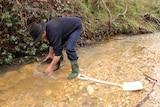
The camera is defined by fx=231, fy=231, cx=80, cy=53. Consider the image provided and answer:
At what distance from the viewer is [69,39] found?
409 cm

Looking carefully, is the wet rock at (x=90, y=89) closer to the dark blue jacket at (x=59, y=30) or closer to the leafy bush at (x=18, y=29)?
the dark blue jacket at (x=59, y=30)

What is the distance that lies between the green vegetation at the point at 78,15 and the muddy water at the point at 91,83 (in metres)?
0.46

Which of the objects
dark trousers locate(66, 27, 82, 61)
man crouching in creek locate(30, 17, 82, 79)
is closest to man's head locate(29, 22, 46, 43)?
man crouching in creek locate(30, 17, 82, 79)

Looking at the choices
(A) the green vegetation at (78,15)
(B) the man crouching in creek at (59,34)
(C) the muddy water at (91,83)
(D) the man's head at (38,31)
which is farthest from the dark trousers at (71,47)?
(A) the green vegetation at (78,15)

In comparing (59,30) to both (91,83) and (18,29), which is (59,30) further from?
(18,29)

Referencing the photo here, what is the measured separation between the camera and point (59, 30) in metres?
3.85

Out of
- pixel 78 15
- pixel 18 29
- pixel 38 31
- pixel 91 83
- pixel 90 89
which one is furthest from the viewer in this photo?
pixel 78 15

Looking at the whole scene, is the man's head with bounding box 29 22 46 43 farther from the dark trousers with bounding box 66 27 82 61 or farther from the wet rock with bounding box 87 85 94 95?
the wet rock with bounding box 87 85 94 95

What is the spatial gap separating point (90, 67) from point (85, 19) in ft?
6.70

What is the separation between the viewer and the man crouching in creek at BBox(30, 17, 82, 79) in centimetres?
A: 368

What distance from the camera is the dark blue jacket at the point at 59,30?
3762mm

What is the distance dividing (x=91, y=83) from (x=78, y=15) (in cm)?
263

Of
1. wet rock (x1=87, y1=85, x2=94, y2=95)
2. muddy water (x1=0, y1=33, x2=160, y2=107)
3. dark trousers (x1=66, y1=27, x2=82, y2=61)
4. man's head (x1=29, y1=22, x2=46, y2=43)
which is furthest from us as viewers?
dark trousers (x1=66, y1=27, x2=82, y2=61)

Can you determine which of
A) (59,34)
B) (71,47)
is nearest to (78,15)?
(71,47)
